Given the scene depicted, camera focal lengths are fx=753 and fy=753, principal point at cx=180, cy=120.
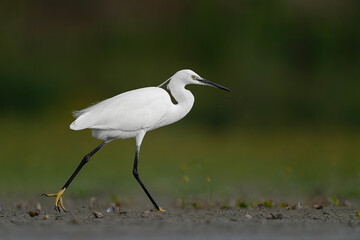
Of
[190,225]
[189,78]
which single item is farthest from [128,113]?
[190,225]

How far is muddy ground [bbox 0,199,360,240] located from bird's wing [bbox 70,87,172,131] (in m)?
1.02

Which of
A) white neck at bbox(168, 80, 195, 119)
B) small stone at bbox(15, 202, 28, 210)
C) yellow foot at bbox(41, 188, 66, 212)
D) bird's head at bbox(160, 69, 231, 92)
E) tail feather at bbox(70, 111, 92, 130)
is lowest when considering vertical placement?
small stone at bbox(15, 202, 28, 210)

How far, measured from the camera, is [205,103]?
1781 cm

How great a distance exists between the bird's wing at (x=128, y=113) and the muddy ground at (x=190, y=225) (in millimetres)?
1018

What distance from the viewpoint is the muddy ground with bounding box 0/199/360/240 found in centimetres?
639

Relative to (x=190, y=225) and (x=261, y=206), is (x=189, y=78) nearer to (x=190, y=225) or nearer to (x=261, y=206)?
(x=261, y=206)

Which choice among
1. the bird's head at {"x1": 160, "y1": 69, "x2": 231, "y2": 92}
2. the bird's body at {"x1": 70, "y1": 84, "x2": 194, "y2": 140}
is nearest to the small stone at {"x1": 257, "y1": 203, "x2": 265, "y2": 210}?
the bird's head at {"x1": 160, "y1": 69, "x2": 231, "y2": 92}

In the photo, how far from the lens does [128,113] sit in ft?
28.6

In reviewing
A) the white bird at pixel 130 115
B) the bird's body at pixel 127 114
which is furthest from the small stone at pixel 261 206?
the bird's body at pixel 127 114

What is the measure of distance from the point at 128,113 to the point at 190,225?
2239mm

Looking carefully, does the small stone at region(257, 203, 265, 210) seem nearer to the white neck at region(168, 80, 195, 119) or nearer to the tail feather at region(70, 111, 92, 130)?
the white neck at region(168, 80, 195, 119)

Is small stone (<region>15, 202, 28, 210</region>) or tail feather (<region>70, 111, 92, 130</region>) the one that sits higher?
tail feather (<region>70, 111, 92, 130</region>)

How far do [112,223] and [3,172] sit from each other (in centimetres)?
628

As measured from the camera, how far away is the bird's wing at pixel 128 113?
28.5ft
